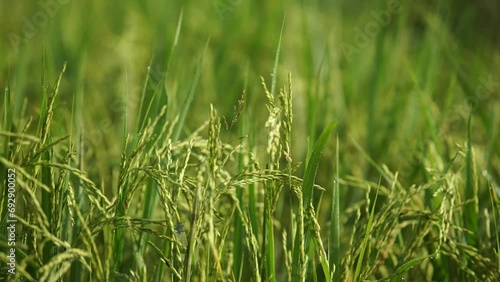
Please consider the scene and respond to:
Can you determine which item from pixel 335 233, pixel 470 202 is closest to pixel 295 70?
pixel 470 202

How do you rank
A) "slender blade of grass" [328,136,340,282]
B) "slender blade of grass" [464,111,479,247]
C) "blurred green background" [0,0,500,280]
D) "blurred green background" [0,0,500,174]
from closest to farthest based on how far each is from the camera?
"slender blade of grass" [328,136,340,282] < "slender blade of grass" [464,111,479,247] < "blurred green background" [0,0,500,280] < "blurred green background" [0,0,500,174]

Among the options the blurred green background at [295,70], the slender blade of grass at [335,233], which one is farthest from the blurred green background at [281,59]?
the slender blade of grass at [335,233]

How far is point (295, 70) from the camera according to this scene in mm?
2730

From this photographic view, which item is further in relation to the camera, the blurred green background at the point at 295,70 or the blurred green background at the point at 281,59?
the blurred green background at the point at 281,59

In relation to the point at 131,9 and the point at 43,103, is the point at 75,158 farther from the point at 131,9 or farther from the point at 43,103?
the point at 131,9

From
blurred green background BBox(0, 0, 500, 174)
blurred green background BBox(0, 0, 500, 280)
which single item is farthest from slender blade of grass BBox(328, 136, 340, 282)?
blurred green background BBox(0, 0, 500, 174)

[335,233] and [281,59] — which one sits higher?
[281,59]

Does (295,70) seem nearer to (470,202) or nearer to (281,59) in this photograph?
(281,59)

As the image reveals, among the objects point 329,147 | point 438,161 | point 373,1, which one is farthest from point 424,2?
point 438,161

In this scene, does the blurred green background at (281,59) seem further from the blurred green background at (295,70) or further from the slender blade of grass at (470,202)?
the slender blade of grass at (470,202)

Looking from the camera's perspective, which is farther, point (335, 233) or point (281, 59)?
point (281, 59)

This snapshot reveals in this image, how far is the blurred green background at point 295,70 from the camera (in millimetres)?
1800

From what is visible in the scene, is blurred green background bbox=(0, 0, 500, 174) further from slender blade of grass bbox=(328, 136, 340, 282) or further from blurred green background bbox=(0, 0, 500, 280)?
slender blade of grass bbox=(328, 136, 340, 282)

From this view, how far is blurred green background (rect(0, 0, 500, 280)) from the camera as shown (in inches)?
70.9
